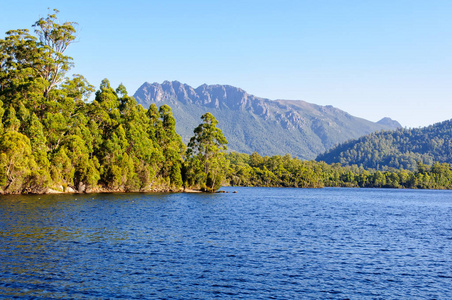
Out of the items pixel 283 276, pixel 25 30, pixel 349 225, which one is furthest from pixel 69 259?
pixel 25 30

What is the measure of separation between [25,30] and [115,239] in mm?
86932

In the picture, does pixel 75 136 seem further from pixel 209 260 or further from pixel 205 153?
pixel 209 260

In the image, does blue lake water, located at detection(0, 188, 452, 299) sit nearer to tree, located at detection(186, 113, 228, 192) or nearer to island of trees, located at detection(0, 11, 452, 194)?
island of trees, located at detection(0, 11, 452, 194)

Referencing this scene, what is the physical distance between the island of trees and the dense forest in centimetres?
23

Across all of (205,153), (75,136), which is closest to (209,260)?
(75,136)

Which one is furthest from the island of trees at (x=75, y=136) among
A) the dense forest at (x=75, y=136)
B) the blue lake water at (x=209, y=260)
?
the blue lake water at (x=209, y=260)

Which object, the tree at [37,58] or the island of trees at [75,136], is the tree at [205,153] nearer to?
the island of trees at [75,136]

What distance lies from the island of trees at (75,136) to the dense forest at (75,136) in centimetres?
23

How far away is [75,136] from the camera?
314 feet

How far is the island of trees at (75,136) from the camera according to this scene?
274ft

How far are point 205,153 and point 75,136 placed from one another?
4980 centimetres

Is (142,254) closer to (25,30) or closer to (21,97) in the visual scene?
→ (21,97)

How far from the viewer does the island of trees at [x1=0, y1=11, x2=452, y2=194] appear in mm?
83438

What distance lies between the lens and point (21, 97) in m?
91.1
